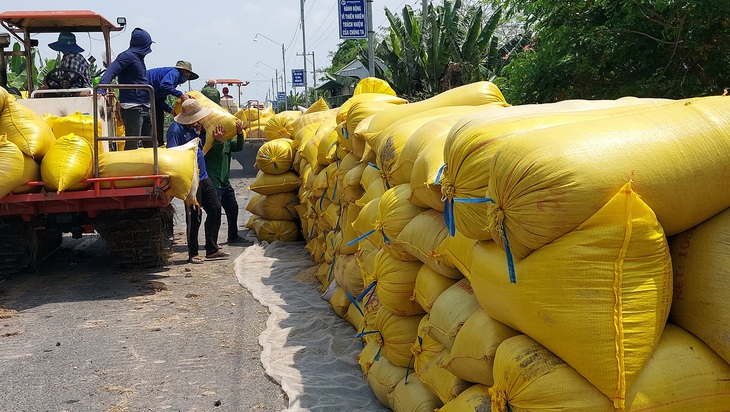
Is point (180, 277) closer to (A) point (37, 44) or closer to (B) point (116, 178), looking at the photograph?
(B) point (116, 178)

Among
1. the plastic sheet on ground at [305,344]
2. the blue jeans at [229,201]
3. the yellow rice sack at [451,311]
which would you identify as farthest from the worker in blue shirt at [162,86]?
the yellow rice sack at [451,311]

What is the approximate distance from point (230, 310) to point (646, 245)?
4.33 meters

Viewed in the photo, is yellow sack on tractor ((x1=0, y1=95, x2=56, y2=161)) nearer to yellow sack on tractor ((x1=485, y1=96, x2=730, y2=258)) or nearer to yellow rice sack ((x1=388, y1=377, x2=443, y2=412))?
yellow rice sack ((x1=388, y1=377, x2=443, y2=412))

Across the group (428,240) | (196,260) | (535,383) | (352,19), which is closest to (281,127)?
(352,19)

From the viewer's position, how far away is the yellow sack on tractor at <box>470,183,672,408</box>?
2.05 metres

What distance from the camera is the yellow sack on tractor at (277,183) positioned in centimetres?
886

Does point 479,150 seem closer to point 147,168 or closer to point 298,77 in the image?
point 147,168

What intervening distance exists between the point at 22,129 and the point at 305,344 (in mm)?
3016

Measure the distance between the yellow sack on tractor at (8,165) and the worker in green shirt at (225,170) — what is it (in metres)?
2.71

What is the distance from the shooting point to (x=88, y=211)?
6.74 meters

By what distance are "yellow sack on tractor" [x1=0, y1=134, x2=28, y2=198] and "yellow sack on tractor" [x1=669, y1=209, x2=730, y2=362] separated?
Answer: 16.8 ft

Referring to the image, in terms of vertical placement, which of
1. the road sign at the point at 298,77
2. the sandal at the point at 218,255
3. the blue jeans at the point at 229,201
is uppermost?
the road sign at the point at 298,77

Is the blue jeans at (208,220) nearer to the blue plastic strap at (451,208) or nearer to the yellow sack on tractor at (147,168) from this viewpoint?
the yellow sack on tractor at (147,168)

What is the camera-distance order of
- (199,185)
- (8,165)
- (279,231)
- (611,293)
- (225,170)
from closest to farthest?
1. (611,293)
2. (8,165)
3. (199,185)
4. (225,170)
5. (279,231)
